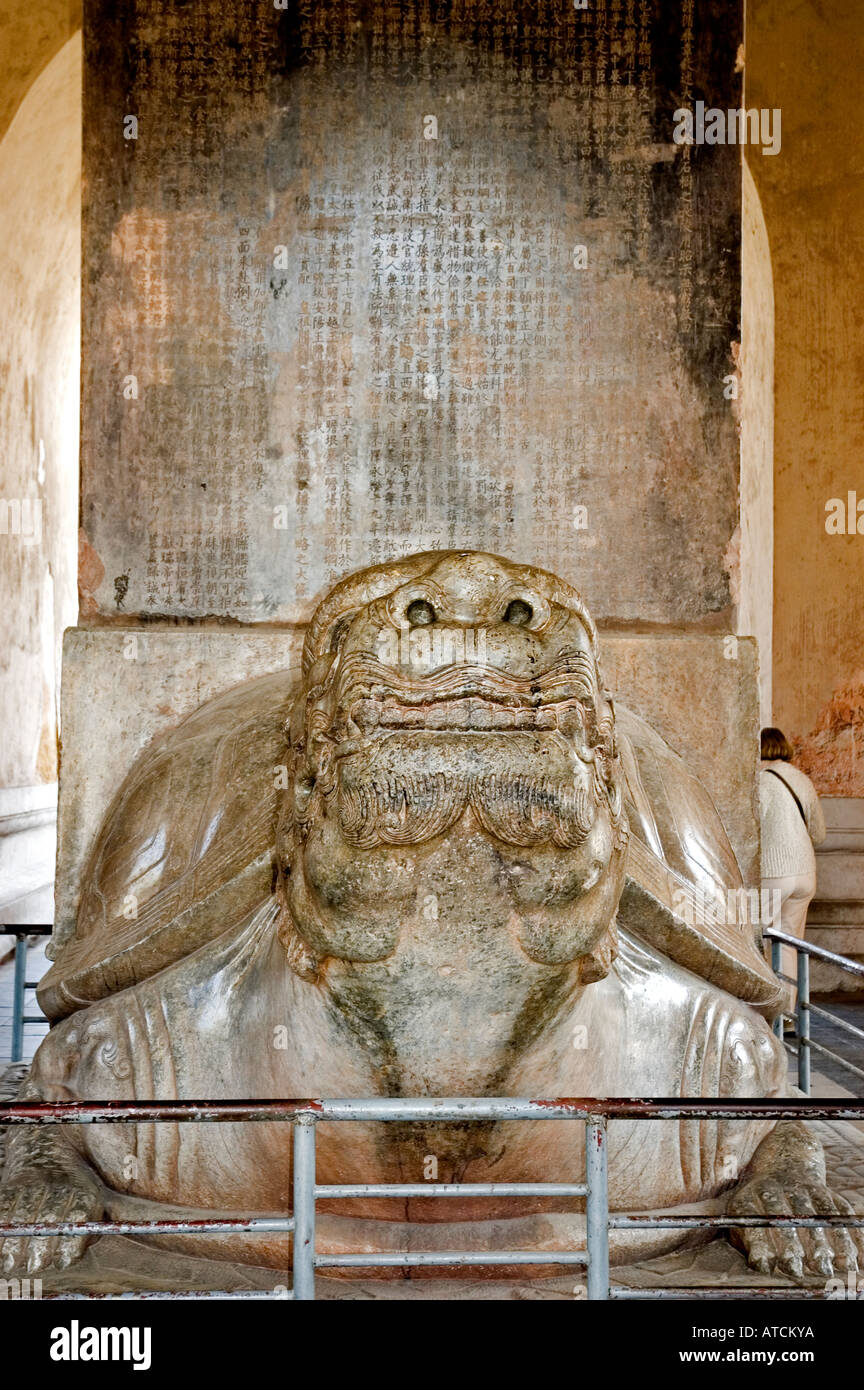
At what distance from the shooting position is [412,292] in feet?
15.3

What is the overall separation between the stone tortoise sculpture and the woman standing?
126 inches

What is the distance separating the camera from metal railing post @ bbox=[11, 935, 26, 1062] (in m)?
4.79

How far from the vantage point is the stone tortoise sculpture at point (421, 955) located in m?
2.37

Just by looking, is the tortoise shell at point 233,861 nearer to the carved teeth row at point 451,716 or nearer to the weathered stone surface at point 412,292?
the carved teeth row at point 451,716

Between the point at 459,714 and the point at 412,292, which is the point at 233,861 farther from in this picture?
the point at 412,292

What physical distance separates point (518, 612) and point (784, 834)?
4.85 m

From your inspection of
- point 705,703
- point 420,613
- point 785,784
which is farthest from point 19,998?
point 785,784

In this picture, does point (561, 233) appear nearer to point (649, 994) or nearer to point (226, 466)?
point (226, 466)

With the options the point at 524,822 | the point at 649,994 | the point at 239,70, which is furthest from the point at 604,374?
the point at 524,822

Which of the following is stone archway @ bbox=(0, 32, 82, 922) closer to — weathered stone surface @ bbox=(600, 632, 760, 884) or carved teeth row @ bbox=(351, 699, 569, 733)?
weathered stone surface @ bbox=(600, 632, 760, 884)

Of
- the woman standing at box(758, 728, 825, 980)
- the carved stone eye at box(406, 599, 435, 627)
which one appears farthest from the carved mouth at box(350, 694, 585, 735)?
the woman standing at box(758, 728, 825, 980)

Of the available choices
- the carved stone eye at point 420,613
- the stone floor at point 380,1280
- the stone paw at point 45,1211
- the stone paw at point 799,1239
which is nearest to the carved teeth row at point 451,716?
the carved stone eye at point 420,613

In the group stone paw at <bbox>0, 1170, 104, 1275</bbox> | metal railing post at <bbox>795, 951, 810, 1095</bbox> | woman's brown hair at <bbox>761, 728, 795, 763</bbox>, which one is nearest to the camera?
→ stone paw at <bbox>0, 1170, 104, 1275</bbox>

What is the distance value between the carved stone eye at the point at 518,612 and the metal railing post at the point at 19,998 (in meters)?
2.95
